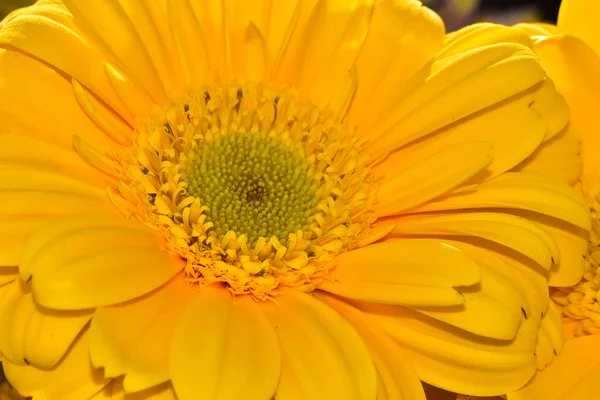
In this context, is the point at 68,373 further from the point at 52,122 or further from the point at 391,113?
the point at 391,113

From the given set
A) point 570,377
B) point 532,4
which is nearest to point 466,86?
point 570,377

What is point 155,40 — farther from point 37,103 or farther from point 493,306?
point 493,306

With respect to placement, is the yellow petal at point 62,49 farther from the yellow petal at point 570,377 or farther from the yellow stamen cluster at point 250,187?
the yellow petal at point 570,377

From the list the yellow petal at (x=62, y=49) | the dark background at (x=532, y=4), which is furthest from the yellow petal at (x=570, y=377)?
the dark background at (x=532, y=4)

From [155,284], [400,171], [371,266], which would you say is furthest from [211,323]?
[400,171]

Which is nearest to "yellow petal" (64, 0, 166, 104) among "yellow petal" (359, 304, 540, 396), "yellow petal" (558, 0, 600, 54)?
"yellow petal" (359, 304, 540, 396)
